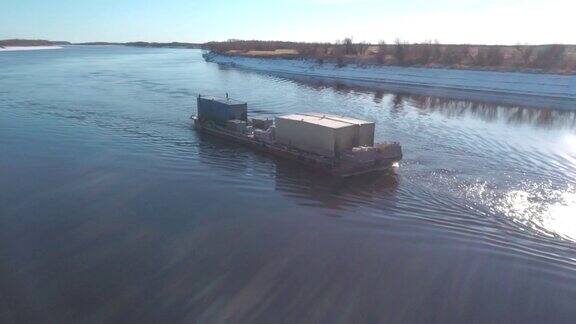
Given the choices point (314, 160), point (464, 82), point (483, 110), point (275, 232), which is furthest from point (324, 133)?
point (464, 82)

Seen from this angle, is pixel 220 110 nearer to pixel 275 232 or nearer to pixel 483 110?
pixel 275 232

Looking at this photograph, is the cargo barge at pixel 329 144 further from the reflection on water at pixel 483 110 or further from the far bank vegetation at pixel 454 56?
the far bank vegetation at pixel 454 56

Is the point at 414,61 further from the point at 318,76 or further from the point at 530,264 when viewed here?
the point at 530,264

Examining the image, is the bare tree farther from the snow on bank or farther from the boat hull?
the boat hull

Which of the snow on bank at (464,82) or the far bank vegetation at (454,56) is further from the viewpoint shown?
the far bank vegetation at (454,56)

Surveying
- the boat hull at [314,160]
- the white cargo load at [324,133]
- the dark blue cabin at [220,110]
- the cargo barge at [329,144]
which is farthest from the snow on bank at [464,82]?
the boat hull at [314,160]

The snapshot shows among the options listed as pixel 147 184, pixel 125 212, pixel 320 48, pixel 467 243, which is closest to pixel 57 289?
pixel 125 212

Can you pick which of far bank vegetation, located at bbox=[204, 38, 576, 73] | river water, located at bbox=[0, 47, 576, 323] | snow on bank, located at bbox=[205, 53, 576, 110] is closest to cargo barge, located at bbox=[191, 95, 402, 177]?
river water, located at bbox=[0, 47, 576, 323]
